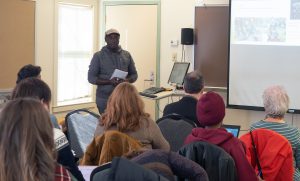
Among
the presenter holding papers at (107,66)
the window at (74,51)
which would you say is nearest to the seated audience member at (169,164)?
the presenter holding papers at (107,66)

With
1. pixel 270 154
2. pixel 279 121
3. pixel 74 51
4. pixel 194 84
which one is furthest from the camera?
pixel 74 51

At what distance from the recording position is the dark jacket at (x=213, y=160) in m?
2.22

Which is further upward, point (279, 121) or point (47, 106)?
point (47, 106)

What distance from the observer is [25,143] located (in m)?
1.42

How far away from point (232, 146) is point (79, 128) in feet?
4.93

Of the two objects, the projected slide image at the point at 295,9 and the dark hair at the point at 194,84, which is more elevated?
the projected slide image at the point at 295,9

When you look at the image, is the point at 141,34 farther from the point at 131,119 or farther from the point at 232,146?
the point at 232,146

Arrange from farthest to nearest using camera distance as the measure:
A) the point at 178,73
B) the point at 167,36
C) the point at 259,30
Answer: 1. the point at 167,36
2. the point at 178,73
3. the point at 259,30

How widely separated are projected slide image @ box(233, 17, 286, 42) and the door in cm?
146

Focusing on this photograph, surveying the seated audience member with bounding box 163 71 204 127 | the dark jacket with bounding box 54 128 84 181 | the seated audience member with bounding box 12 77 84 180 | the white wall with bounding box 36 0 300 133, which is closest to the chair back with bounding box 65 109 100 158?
the seated audience member with bounding box 163 71 204 127

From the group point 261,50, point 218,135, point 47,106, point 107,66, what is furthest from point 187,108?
point 261,50

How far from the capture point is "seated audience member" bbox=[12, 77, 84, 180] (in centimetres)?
215

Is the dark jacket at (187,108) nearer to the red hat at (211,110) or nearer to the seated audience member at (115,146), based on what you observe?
the red hat at (211,110)

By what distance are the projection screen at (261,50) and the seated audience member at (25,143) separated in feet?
14.4
